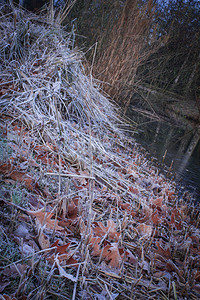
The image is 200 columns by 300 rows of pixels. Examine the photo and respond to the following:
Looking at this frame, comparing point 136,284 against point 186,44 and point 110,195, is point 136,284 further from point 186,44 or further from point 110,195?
point 186,44

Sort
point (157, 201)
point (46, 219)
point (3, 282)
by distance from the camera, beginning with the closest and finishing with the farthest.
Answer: point (3, 282)
point (46, 219)
point (157, 201)

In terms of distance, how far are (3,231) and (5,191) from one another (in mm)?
235

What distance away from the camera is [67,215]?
1052mm

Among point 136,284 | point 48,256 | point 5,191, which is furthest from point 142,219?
point 5,191

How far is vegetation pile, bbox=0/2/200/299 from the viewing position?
2.43 ft

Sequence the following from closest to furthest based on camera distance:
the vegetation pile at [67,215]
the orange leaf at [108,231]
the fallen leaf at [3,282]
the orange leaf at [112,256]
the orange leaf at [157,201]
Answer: the fallen leaf at [3,282], the vegetation pile at [67,215], the orange leaf at [112,256], the orange leaf at [108,231], the orange leaf at [157,201]

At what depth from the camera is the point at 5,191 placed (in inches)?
37.6

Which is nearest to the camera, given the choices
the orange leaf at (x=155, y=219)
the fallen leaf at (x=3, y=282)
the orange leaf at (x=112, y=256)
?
the fallen leaf at (x=3, y=282)

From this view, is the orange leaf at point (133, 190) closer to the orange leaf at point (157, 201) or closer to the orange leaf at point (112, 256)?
the orange leaf at point (157, 201)

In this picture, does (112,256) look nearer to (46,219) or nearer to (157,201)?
(46,219)

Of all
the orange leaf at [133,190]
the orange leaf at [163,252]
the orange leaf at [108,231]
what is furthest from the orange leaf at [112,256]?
the orange leaf at [133,190]

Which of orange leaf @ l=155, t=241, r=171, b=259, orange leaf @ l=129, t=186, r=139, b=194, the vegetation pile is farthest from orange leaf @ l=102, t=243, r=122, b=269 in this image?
orange leaf @ l=129, t=186, r=139, b=194

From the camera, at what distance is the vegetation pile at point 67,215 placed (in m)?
0.74

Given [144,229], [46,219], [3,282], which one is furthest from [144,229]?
[3,282]
